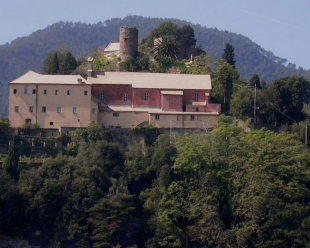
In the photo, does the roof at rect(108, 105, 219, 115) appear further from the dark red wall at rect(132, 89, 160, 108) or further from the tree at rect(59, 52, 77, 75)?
the tree at rect(59, 52, 77, 75)

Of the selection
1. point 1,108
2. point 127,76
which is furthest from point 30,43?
point 127,76

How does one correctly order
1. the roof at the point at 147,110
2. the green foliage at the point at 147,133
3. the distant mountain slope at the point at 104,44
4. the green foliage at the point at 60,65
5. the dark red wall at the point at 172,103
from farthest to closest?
the distant mountain slope at the point at 104,44 → the green foliage at the point at 60,65 → the dark red wall at the point at 172,103 → the roof at the point at 147,110 → the green foliage at the point at 147,133

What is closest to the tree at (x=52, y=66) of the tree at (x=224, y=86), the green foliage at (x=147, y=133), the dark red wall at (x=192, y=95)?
the dark red wall at (x=192, y=95)

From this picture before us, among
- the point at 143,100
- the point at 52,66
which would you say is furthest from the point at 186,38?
the point at 143,100

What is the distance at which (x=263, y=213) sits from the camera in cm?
4356

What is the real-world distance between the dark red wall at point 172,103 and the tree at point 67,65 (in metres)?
8.18

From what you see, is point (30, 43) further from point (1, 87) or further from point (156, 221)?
point (156, 221)

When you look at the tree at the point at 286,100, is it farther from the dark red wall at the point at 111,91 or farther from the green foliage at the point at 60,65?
the green foliage at the point at 60,65

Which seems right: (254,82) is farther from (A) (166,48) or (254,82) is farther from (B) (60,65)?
(B) (60,65)

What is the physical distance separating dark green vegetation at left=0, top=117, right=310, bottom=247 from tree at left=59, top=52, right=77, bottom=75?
376 inches

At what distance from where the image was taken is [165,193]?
4428 cm

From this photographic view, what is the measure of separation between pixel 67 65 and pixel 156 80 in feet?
23.9

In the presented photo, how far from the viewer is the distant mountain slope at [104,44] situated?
14025 cm

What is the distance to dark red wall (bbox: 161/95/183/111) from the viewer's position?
50.3 metres
